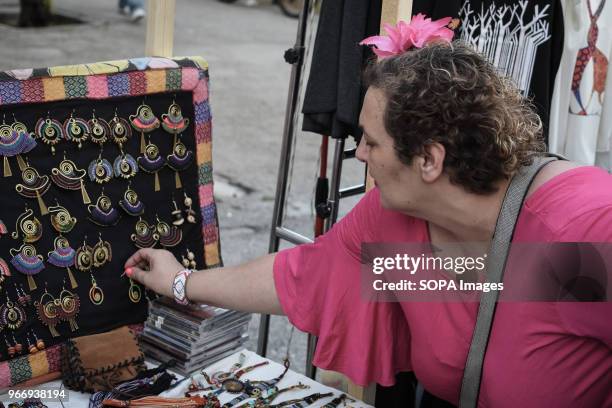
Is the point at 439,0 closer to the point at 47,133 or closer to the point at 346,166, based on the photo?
the point at 47,133

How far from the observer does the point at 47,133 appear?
5.42 feet

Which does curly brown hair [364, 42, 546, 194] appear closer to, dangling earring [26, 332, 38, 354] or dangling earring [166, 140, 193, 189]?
dangling earring [166, 140, 193, 189]

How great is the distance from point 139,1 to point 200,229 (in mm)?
8549

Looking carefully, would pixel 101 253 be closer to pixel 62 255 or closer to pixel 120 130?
pixel 62 255

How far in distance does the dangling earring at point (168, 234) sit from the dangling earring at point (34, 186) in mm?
296

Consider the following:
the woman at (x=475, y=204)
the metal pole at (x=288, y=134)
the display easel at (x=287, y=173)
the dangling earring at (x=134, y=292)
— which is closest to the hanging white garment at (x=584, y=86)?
the display easel at (x=287, y=173)

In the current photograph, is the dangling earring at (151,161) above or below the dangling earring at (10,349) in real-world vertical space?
above

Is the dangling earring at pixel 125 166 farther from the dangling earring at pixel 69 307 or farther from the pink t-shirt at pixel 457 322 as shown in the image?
the pink t-shirt at pixel 457 322

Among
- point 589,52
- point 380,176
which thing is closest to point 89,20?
point 589,52

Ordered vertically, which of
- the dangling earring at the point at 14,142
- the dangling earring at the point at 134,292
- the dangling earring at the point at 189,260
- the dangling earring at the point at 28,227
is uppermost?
the dangling earring at the point at 14,142

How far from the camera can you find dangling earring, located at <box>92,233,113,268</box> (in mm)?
1771

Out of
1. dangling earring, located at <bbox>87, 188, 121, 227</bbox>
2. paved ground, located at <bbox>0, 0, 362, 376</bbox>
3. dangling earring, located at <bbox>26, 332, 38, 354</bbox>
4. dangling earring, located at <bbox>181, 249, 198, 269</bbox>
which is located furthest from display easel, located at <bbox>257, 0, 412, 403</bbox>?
paved ground, located at <bbox>0, 0, 362, 376</bbox>

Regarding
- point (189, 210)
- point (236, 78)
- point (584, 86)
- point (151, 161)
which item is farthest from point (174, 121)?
point (236, 78)

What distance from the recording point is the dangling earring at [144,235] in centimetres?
184
